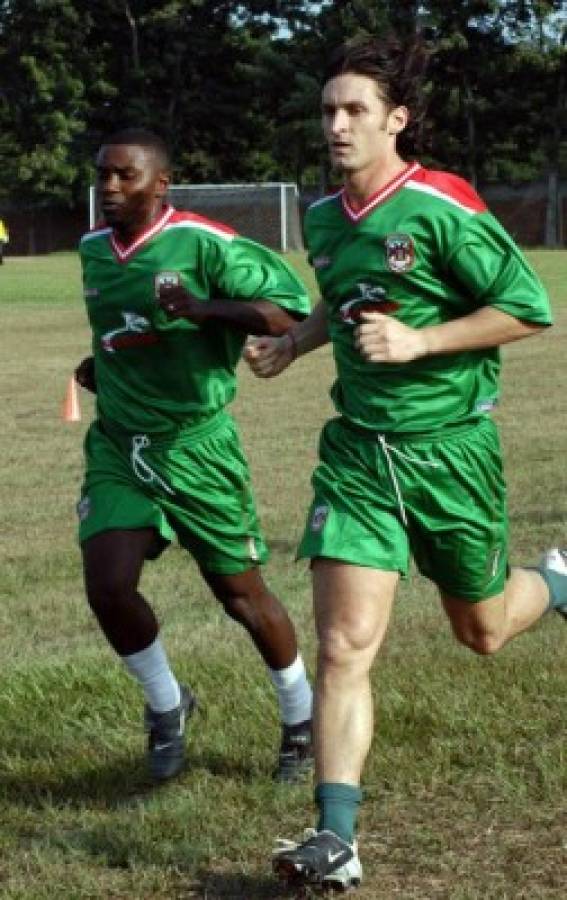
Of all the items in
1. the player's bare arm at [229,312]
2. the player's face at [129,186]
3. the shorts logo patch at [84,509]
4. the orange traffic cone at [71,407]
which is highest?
the player's face at [129,186]

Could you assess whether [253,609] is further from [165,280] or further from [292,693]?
[165,280]

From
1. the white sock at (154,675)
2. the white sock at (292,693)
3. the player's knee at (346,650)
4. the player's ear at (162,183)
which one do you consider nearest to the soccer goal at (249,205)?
the player's ear at (162,183)

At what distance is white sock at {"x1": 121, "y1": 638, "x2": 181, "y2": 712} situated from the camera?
225 inches

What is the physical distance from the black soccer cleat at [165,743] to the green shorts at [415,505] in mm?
1109

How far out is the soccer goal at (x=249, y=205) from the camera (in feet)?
188

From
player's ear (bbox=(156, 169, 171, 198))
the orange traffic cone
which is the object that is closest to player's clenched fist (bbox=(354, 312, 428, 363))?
player's ear (bbox=(156, 169, 171, 198))

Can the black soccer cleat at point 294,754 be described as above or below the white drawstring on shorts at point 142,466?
below

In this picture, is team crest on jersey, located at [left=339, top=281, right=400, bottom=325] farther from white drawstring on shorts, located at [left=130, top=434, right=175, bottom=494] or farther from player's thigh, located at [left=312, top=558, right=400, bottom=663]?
white drawstring on shorts, located at [left=130, top=434, right=175, bottom=494]

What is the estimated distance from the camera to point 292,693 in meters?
5.85

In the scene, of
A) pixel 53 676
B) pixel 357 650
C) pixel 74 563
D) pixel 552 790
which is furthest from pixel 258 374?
pixel 74 563

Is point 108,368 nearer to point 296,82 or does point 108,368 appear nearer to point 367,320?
point 367,320

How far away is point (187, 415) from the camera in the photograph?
18.9 ft

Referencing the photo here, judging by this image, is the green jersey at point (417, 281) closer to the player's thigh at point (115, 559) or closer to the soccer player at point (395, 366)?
the soccer player at point (395, 366)

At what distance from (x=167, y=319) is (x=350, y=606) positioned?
4.67 feet
